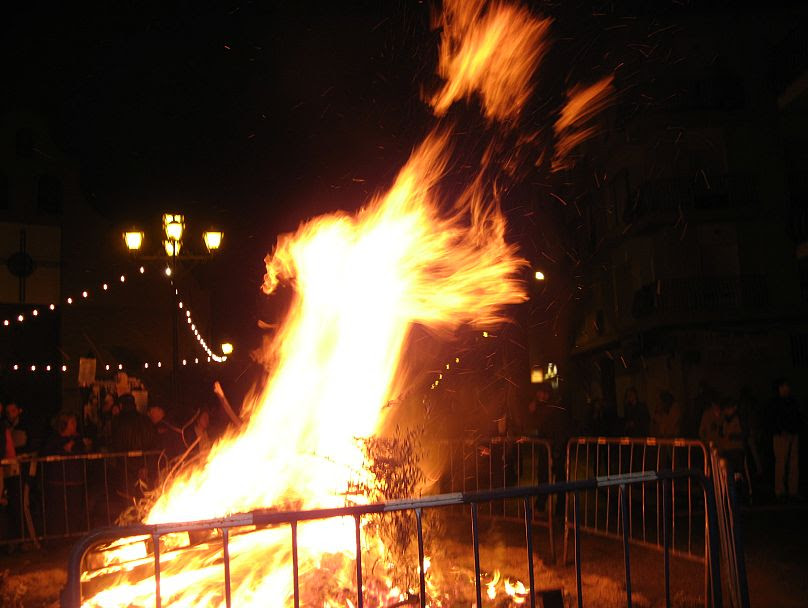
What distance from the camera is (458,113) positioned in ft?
35.3

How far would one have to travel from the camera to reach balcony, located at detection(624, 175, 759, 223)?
94.8 feet

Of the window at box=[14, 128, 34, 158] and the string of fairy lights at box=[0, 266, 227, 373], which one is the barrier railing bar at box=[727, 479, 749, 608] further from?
the window at box=[14, 128, 34, 158]

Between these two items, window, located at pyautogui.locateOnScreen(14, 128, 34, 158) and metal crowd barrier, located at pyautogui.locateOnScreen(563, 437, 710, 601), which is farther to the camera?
window, located at pyautogui.locateOnScreen(14, 128, 34, 158)

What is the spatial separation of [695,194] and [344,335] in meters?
24.0

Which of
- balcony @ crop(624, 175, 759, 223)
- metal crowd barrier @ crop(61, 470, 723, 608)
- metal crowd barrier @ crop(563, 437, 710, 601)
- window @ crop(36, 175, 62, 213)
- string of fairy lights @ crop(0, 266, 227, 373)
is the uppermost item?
window @ crop(36, 175, 62, 213)

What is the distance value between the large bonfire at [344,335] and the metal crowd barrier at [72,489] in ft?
9.72

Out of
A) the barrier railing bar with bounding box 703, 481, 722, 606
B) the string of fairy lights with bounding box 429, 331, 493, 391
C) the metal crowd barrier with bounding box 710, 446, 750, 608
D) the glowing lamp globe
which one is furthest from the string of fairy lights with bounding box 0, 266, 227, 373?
the barrier railing bar with bounding box 703, 481, 722, 606

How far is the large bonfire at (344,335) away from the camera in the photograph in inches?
257

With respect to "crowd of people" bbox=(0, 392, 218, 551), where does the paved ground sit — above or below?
below

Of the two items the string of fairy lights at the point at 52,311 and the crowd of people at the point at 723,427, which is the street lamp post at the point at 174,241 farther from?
the string of fairy lights at the point at 52,311

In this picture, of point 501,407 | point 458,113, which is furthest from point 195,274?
point 458,113

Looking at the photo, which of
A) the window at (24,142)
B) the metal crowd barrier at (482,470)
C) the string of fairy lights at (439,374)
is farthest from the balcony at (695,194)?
the window at (24,142)

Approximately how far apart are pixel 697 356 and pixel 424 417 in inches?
840

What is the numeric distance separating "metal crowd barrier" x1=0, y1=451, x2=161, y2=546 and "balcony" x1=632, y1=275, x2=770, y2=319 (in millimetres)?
23142
